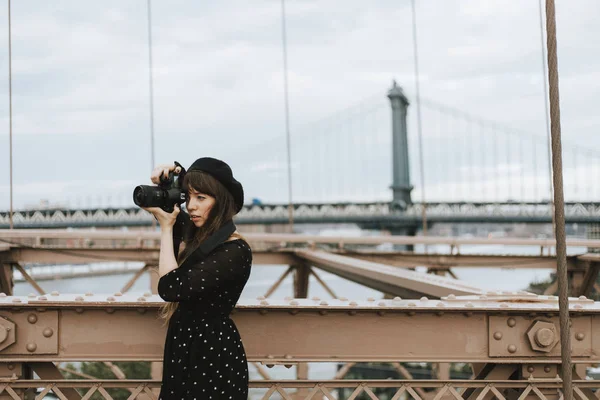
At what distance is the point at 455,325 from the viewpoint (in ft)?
10.4

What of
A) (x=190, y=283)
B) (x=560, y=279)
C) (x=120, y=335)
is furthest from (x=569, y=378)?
(x=120, y=335)

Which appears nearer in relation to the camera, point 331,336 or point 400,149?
point 331,336

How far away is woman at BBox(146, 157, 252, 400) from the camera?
8.35 feet

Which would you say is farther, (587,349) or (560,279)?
(587,349)

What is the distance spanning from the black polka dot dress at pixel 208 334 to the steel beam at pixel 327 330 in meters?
0.44

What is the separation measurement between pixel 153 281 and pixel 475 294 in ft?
20.2

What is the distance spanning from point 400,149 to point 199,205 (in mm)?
A: 48351

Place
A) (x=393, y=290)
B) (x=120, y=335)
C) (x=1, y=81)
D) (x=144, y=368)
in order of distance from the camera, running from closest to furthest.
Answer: (x=120, y=335)
(x=393, y=290)
(x=1, y=81)
(x=144, y=368)

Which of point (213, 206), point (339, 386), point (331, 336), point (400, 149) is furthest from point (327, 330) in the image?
point (400, 149)

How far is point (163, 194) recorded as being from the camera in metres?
2.60

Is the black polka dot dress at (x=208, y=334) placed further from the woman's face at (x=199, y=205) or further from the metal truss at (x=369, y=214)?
the metal truss at (x=369, y=214)

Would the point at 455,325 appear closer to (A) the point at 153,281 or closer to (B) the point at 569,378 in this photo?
(B) the point at 569,378

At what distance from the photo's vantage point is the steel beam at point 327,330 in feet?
10.0

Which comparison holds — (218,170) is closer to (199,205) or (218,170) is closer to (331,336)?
(199,205)
